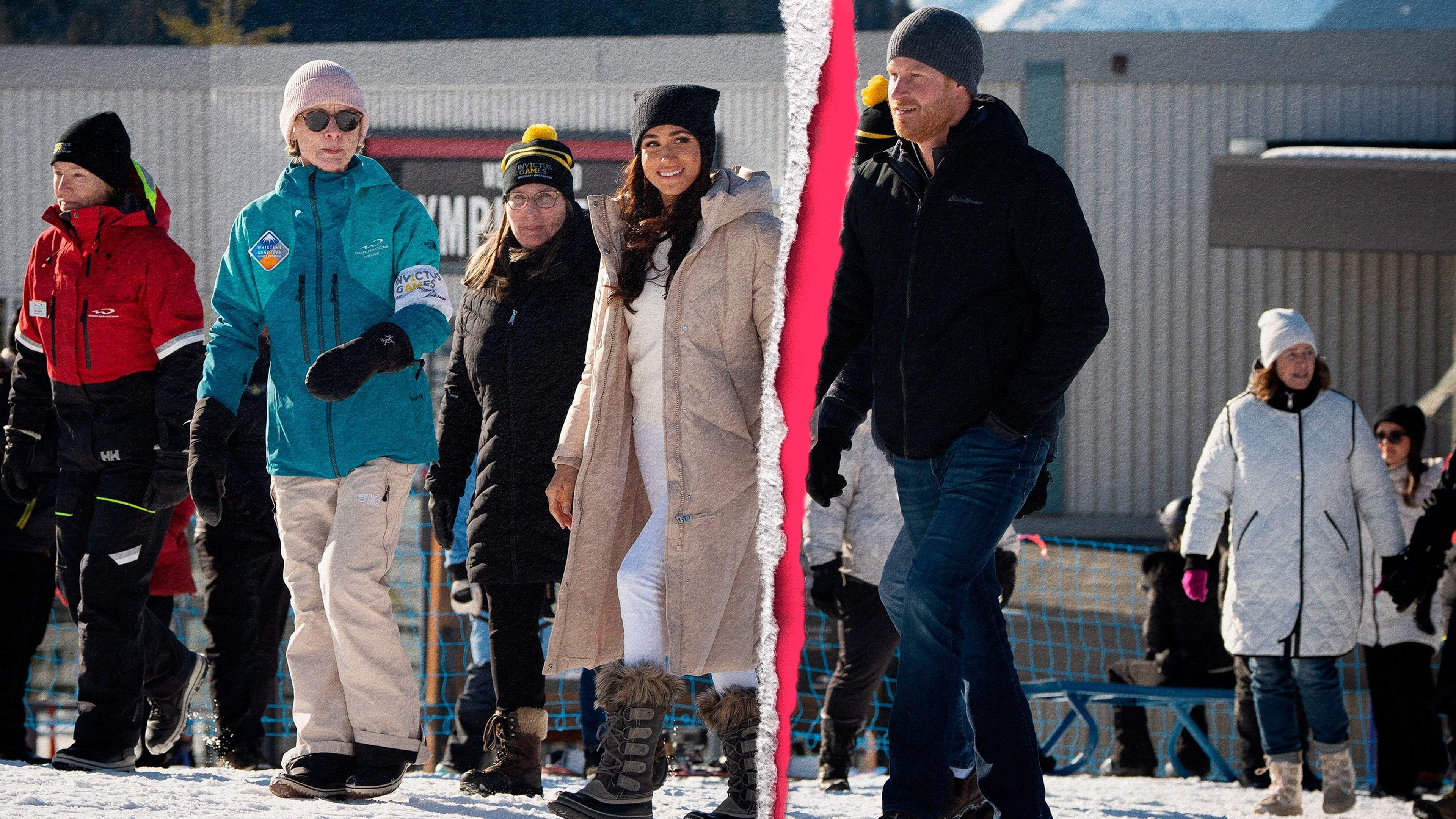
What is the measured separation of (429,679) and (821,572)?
2.12 meters

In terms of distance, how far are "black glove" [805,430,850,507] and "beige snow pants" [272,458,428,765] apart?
2.86 feet

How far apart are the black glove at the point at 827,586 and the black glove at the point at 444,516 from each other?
1548 mm

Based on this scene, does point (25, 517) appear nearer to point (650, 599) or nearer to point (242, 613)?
point (242, 613)

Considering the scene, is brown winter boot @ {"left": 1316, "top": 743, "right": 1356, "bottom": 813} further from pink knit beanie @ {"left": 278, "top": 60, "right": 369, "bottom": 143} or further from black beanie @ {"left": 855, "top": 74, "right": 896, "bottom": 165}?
pink knit beanie @ {"left": 278, "top": 60, "right": 369, "bottom": 143}

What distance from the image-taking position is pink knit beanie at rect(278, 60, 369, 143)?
289 cm

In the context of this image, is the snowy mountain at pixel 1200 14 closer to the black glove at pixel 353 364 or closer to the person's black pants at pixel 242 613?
the black glove at pixel 353 364

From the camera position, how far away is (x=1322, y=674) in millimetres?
4738

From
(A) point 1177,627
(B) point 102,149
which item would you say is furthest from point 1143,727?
(B) point 102,149

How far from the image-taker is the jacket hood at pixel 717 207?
289 centimetres

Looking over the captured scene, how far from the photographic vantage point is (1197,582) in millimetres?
4879

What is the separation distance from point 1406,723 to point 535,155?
12.0 ft

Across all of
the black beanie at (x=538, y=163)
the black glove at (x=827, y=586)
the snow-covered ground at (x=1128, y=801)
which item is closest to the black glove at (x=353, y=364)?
the black beanie at (x=538, y=163)

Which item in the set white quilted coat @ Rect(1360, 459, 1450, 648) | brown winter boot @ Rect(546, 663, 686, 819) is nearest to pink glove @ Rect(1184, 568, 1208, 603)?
white quilted coat @ Rect(1360, 459, 1450, 648)

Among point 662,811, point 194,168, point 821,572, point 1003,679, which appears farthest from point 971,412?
point 821,572
